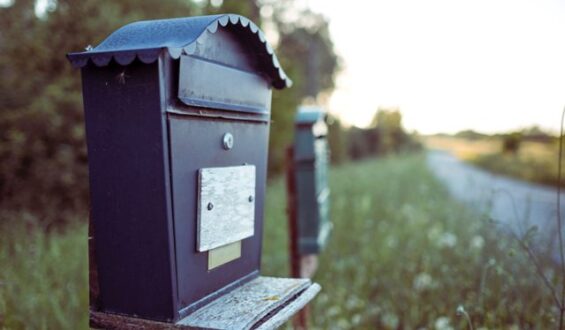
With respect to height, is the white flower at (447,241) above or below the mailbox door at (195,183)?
below

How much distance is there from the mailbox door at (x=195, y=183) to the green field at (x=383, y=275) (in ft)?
4.20

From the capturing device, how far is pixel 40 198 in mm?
6398

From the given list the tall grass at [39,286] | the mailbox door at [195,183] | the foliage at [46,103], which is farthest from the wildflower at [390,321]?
the foliage at [46,103]

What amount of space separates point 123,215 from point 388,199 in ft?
19.4

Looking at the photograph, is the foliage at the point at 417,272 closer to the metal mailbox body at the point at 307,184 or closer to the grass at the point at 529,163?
the metal mailbox body at the point at 307,184

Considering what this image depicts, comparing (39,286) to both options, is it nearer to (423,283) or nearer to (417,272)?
(423,283)

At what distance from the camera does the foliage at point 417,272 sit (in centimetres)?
306

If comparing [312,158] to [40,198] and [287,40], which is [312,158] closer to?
[40,198]

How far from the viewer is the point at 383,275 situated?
14.5ft

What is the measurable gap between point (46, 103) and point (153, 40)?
521 cm

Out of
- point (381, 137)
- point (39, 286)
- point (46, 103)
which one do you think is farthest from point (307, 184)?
point (381, 137)

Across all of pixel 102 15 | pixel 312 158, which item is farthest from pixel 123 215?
pixel 102 15

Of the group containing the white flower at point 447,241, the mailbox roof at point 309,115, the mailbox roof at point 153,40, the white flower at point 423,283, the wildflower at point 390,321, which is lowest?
the wildflower at point 390,321

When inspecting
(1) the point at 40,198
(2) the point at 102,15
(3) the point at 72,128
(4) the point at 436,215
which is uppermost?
(2) the point at 102,15
